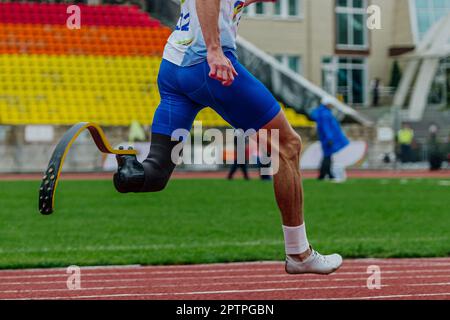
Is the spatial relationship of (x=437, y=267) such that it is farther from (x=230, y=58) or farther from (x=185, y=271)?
(x=230, y=58)

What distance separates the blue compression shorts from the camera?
530 cm

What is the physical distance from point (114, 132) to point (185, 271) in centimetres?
2287

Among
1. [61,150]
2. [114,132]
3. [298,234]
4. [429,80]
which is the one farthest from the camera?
[429,80]

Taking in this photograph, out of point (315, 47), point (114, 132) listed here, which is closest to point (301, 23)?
point (315, 47)

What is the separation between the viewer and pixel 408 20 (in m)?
48.8

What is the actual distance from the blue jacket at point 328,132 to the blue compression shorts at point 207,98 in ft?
58.5

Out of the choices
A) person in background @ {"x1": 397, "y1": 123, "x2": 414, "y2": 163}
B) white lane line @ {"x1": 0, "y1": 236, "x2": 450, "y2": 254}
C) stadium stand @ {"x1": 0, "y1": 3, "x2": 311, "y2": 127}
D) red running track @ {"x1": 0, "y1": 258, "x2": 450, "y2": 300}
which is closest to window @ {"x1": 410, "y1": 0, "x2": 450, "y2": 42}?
person in background @ {"x1": 397, "y1": 123, "x2": 414, "y2": 163}

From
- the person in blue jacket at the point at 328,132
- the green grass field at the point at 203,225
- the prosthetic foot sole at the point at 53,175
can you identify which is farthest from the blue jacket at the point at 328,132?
the prosthetic foot sole at the point at 53,175

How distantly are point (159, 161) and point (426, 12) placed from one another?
150ft

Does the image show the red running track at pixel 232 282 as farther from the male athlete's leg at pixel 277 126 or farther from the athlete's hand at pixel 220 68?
the athlete's hand at pixel 220 68

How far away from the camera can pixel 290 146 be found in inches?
220

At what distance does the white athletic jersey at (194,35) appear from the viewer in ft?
17.7

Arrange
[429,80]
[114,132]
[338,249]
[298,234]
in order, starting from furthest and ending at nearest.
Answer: [429,80], [114,132], [338,249], [298,234]

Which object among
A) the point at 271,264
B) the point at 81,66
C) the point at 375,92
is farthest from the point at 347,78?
the point at 271,264
